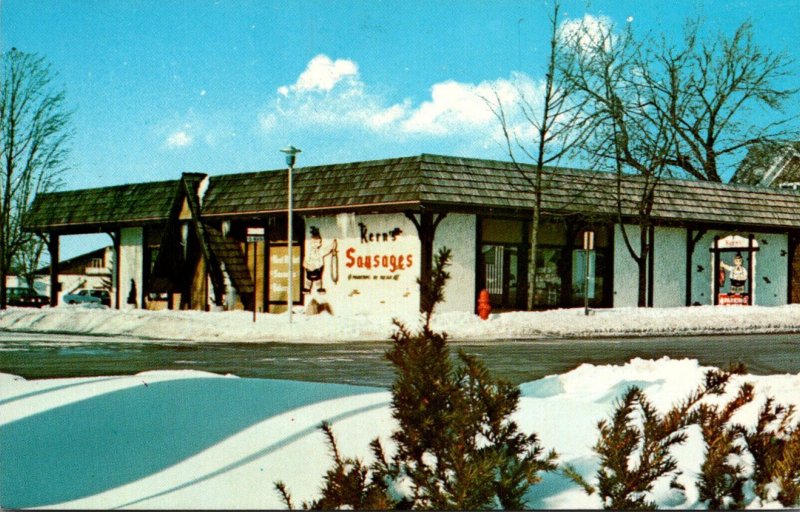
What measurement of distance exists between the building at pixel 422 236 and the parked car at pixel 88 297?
5063mm

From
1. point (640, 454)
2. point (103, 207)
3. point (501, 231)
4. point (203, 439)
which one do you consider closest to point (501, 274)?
point (501, 231)

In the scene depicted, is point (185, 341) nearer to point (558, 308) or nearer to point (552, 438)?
point (558, 308)

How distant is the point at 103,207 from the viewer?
113ft

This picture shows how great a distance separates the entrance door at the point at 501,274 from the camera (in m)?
28.1

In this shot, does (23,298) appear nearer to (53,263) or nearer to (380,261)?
(53,263)

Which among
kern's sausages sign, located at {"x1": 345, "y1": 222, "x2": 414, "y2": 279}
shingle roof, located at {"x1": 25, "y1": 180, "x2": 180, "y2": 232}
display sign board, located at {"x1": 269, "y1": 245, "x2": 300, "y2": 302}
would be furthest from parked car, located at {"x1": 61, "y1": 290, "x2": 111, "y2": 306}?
kern's sausages sign, located at {"x1": 345, "y1": 222, "x2": 414, "y2": 279}

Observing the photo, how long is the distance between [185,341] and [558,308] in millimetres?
13184

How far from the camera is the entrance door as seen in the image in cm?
2813

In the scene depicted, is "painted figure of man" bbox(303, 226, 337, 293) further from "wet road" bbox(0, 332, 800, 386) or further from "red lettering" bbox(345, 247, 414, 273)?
"wet road" bbox(0, 332, 800, 386)

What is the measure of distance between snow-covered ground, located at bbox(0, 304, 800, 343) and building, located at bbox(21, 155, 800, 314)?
1944 mm

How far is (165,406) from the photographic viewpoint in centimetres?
711

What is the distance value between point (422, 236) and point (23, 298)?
23525 millimetres

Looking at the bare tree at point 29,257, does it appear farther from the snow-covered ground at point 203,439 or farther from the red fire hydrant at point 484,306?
the snow-covered ground at point 203,439

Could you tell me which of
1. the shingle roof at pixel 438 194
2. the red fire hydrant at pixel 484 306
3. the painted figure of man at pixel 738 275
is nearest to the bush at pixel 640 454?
the red fire hydrant at pixel 484 306
